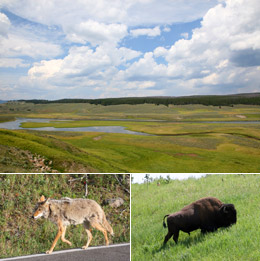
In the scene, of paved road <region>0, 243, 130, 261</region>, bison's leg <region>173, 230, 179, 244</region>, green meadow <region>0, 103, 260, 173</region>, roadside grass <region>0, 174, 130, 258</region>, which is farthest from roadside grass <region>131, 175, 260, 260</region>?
green meadow <region>0, 103, 260, 173</region>

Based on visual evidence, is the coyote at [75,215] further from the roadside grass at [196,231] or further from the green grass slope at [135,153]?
the green grass slope at [135,153]

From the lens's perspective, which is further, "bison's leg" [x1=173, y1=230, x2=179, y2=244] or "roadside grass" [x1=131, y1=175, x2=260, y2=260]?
"bison's leg" [x1=173, y1=230, x2=179, y2=244]

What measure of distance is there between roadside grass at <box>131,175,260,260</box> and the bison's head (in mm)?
167

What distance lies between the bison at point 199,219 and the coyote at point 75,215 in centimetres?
157

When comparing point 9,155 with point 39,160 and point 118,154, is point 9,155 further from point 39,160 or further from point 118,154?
point 118,154

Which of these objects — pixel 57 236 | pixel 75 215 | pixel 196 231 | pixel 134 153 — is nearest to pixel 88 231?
pixel 75 215

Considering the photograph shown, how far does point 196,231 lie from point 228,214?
101 cm

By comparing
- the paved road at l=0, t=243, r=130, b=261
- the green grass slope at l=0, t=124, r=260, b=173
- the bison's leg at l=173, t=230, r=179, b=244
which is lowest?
the green grass slope at l=0, t=124, r=260, b=173

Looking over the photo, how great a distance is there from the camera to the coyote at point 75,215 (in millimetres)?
6375

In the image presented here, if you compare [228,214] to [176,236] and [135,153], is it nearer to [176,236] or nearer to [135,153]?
[176,236]

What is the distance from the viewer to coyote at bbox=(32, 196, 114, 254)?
251 inches

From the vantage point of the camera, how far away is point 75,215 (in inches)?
258

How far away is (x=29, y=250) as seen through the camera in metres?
6.72

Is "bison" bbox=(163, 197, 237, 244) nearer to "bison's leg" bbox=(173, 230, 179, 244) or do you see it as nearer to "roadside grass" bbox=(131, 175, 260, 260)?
"bison's leg" bbox=(173, 230, 179, 244)
